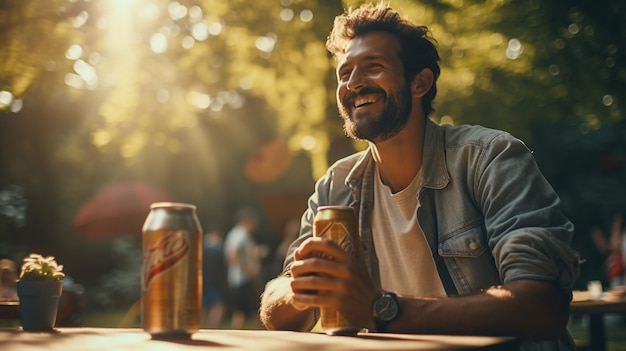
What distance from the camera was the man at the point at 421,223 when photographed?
180 centimetres

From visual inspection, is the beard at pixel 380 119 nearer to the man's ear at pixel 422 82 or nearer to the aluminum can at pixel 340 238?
A: the man's ear at pixel 422 82

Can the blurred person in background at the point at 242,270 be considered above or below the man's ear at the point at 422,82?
below

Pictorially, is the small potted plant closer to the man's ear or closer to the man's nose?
the man's nose

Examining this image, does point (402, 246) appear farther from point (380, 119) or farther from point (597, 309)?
point (597, 309)

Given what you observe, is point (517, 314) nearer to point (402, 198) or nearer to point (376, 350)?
point (376, 350)

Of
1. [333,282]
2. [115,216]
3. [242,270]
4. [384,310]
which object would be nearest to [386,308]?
[384,310]

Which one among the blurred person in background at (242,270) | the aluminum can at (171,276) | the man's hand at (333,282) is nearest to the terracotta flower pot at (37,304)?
the aluminum can at (171,276)

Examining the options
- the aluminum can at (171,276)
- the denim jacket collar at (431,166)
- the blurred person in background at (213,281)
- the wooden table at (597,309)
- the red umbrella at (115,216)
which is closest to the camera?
the aluminum can at (171,276)

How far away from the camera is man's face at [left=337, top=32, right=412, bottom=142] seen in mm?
2648

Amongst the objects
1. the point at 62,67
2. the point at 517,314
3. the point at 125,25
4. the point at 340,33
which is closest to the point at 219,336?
the point at 517,314

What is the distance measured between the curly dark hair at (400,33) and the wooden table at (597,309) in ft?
6.67

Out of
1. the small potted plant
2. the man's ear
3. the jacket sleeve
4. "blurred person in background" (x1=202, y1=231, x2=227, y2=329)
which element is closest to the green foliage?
the small potted plant

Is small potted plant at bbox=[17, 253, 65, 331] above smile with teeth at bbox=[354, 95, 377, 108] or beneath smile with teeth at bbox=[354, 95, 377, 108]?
beneath

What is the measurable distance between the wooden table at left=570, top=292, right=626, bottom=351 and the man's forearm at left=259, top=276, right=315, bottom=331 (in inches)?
97.8
